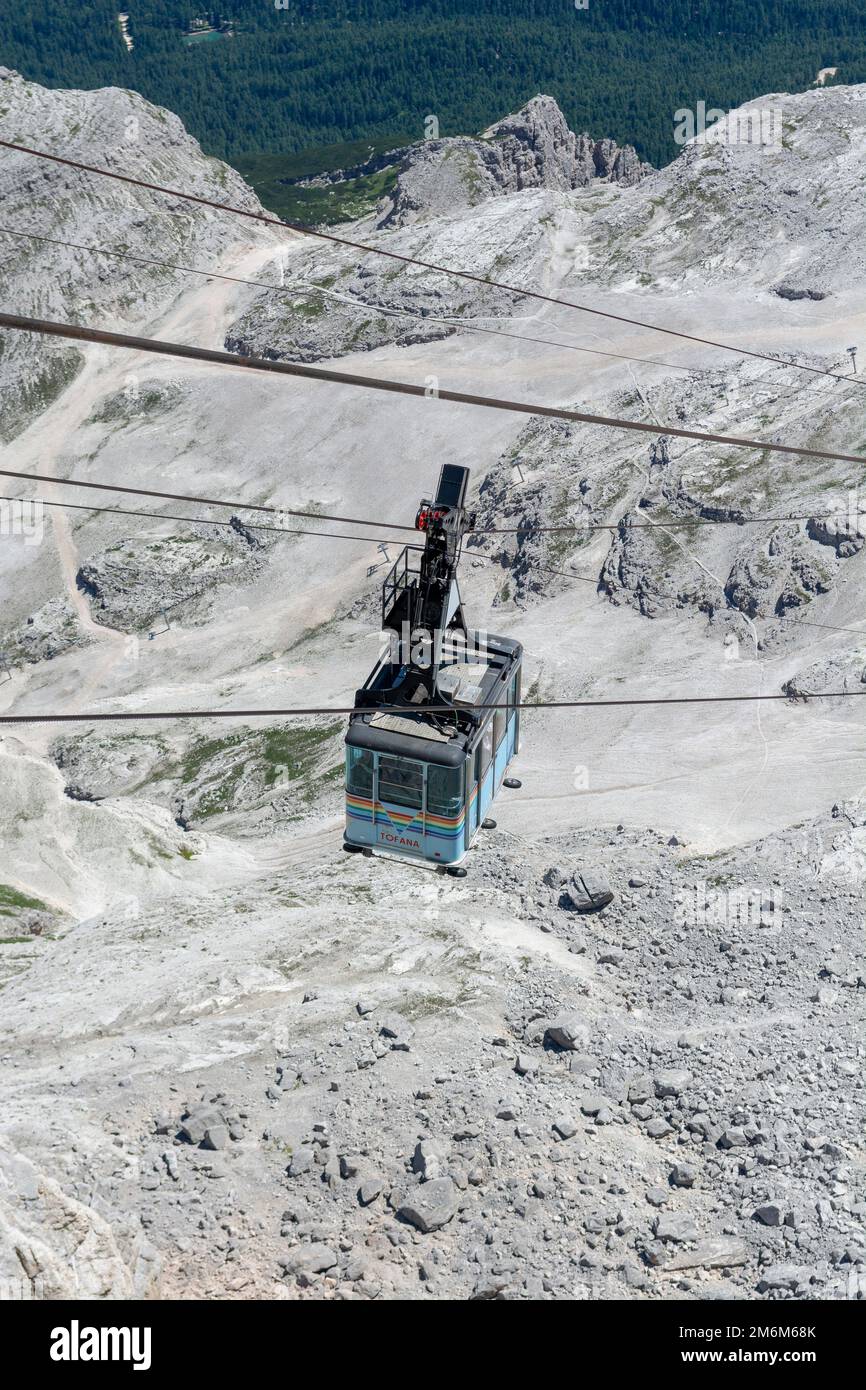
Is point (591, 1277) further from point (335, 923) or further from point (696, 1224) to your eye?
point (335, 923)

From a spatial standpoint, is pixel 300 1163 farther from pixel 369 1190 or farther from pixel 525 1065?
pixel 525 1065

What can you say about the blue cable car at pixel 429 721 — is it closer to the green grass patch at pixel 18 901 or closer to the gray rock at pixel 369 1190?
the gray rock at pixel 369 1190

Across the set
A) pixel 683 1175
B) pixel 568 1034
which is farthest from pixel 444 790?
pixel 683 1175

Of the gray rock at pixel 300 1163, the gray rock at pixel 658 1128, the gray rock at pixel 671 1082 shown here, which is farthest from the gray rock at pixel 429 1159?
the gray rock at pixel 671 1082

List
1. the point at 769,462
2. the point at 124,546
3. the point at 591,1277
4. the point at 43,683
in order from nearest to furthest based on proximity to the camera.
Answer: the point at 591,1277 → the point at 769,462 → the point at 43,683 → the point at 124,546

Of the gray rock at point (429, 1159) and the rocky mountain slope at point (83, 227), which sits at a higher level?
the rocky mountain slope at point (83, 227)

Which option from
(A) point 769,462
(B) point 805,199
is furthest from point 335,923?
(B) point 805,199
